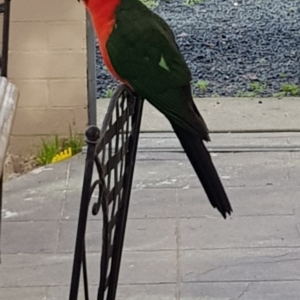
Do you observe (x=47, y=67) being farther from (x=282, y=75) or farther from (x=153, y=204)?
(x=282, y=75)

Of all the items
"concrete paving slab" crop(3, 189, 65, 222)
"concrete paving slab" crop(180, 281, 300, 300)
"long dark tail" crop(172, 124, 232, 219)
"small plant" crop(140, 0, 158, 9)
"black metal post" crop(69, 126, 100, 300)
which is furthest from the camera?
"small plant" crop(140, 0, 158, 9)

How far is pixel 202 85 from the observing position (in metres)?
4.90

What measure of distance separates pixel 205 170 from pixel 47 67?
2.19m

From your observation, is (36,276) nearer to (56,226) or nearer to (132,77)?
(56,226)

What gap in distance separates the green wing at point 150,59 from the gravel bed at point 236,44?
2546 mm

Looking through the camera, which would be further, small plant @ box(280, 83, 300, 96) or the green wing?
small plant @ box(280, 83, 300, 96)

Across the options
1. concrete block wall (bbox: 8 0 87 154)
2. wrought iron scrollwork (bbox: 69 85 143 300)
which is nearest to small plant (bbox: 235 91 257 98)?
concrete block wall (bbox: 8 0 87 154)

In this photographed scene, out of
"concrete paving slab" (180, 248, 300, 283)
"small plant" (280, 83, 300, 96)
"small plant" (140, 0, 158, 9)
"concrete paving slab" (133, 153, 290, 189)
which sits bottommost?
"small plant" (140, 0, 158, 9)

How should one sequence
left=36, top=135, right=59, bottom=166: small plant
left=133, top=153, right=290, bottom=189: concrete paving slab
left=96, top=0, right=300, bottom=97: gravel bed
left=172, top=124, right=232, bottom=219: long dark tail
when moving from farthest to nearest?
left=96, top=0, right=300, bottom=97: gravel bed → left=36, top=135, right=59, bottom=166: small plant → left=133, top=153, right=290, bottom=189: concrete paving slab → left=172, top=124, right=232, bottom=219: long dark tail

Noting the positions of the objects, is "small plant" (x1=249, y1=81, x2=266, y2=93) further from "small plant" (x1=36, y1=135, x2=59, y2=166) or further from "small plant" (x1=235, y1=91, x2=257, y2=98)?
"small plant" (x1=36, y1=135, x2=59, y2=166)

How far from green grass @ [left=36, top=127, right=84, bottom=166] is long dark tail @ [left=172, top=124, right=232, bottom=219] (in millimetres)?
1997

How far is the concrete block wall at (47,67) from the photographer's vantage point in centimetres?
379

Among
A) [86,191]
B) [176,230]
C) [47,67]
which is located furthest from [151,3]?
[86,191]

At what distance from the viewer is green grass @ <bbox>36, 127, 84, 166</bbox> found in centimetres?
391
